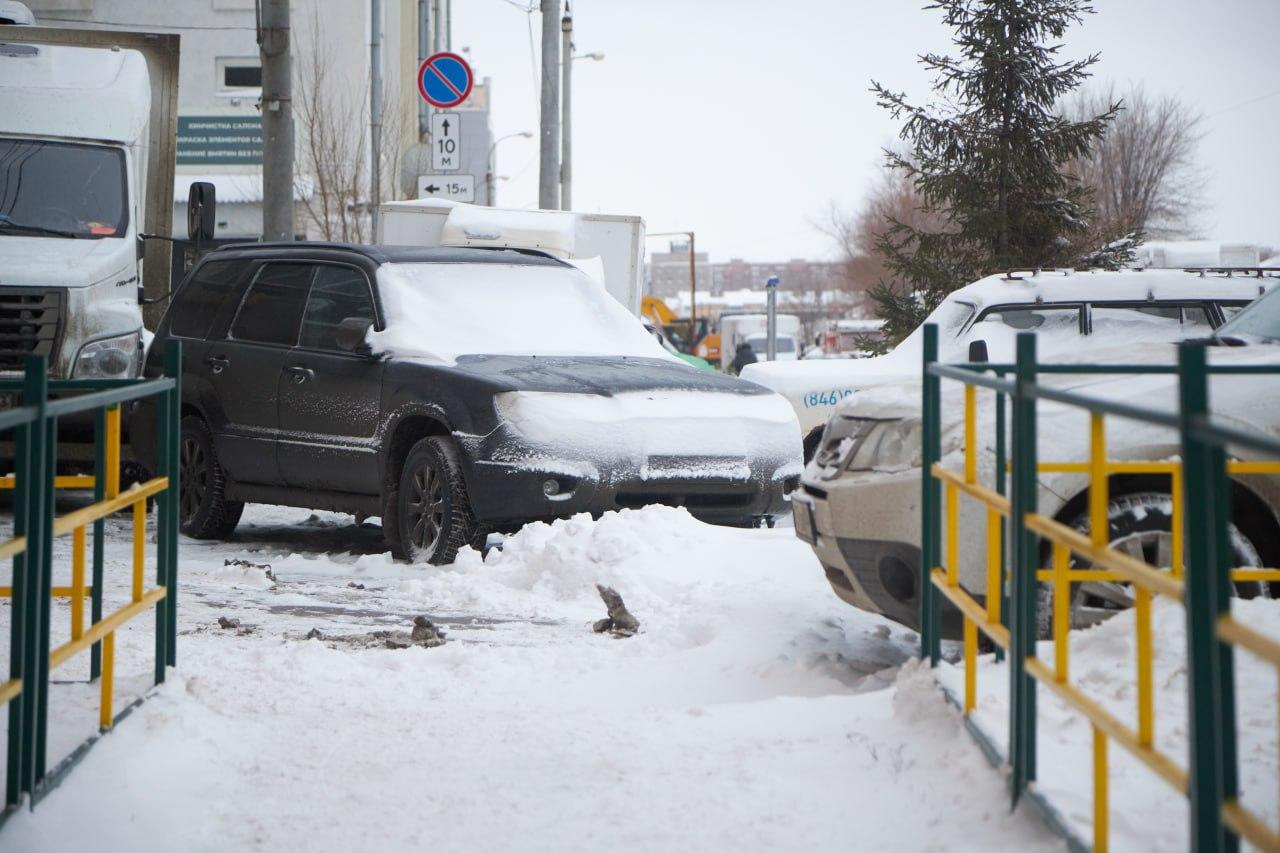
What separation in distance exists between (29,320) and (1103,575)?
8856 millimetres

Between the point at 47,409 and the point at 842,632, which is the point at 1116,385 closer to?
the point at 842,632

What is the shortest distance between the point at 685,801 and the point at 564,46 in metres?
33.8

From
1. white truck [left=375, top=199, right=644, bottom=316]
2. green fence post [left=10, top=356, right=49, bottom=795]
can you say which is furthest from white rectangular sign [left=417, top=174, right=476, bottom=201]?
green fence post [left=10, top=356, right=49, bottom=795]

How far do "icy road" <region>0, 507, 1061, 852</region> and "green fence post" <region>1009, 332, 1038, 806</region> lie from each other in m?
0.15

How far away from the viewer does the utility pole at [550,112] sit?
23700 millimetres

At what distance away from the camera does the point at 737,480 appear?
9.03 meters

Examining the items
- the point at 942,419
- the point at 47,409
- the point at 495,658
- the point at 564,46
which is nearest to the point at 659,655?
the point at 495,658

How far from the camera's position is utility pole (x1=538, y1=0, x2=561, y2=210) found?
23.7 metres

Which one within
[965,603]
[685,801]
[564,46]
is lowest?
[685,801]

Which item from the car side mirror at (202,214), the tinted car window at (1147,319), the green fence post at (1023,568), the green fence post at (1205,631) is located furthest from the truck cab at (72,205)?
the green fence post at (1205,631)

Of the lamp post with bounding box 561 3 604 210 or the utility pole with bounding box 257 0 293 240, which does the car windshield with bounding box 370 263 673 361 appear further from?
the lamp post with bounding box 561 3 604 210

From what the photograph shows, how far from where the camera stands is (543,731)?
498 cm

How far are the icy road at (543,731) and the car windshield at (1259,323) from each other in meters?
1.80

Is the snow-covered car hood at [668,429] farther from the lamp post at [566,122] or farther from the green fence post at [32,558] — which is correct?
the lamp post at [566,122]
